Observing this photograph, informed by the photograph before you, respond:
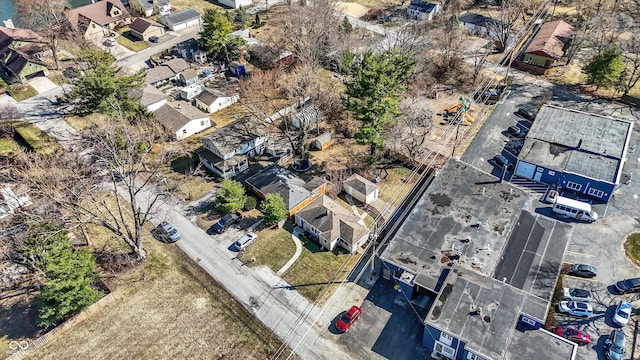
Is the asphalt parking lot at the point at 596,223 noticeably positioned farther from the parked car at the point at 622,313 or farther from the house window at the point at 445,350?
the house window at the point at 445,350

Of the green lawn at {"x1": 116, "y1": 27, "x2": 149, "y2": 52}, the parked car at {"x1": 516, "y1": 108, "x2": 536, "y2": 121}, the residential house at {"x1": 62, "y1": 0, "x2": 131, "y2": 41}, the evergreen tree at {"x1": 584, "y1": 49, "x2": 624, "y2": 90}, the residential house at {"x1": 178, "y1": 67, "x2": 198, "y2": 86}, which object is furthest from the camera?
the residential house at {"x1": 62, "y1": 0, "x2": 131, "y2": 41}

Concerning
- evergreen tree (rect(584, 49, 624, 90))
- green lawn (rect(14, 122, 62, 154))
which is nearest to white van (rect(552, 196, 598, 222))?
evergreen tree (rect(584, 49, 624, 90))

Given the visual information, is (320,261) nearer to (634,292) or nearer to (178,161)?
(178,161)

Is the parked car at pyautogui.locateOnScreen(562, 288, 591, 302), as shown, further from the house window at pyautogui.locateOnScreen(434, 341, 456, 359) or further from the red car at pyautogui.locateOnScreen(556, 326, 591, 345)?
the house window at pyautogui.locateOnScreen(434, 341, 456, 359)

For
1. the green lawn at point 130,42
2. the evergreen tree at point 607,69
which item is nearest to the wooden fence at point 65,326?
the green lawn at point 130,42

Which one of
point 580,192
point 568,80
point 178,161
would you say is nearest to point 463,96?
point 568,80

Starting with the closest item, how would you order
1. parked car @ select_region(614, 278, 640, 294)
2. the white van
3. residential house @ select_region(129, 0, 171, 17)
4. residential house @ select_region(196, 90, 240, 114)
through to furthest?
parked car @ select_region(614, 278, 640, 294)
the white van
residential house @ select_region(196, 90, 240, 114)
residential house @ select_region(129, 0, 171, 17)
